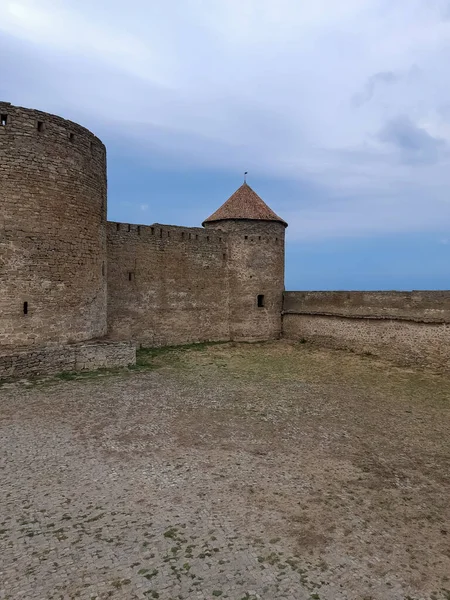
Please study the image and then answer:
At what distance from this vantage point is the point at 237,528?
504 cm

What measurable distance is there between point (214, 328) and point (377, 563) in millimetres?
17060

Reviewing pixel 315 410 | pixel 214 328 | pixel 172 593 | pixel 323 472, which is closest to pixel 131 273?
pixel 214 328

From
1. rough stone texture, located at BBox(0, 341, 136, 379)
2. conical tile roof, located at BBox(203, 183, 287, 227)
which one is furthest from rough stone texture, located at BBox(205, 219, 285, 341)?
rough stone texture, located at BBox(0, 341, 136, 379)

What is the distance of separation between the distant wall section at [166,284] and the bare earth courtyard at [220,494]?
7029mm

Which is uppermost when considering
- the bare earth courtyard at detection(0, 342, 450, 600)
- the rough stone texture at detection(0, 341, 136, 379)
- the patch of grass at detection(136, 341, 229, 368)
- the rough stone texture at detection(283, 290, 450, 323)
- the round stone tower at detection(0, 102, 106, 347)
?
the round stone tower at detection(0, 102, 106, 347)

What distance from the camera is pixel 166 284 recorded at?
19500 mm

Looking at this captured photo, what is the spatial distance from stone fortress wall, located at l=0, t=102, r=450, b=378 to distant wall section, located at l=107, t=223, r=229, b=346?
0.05m

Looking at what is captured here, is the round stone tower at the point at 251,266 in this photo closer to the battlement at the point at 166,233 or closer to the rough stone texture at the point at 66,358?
the battlement at the point at 166,233

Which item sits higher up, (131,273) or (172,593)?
(131,273)

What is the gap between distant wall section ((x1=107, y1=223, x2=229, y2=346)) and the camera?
58.7ft

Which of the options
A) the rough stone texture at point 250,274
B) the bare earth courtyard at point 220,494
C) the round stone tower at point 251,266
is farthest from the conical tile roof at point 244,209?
the bare earth courtyard at point 220,494

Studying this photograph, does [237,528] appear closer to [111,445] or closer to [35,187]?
[111,445]

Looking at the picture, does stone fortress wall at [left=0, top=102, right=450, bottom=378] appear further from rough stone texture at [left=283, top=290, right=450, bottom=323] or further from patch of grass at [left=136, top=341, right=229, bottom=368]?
patch of grass at [left=136, top=341, right=229, bottom=368]

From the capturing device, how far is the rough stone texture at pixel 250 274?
70.8ft
